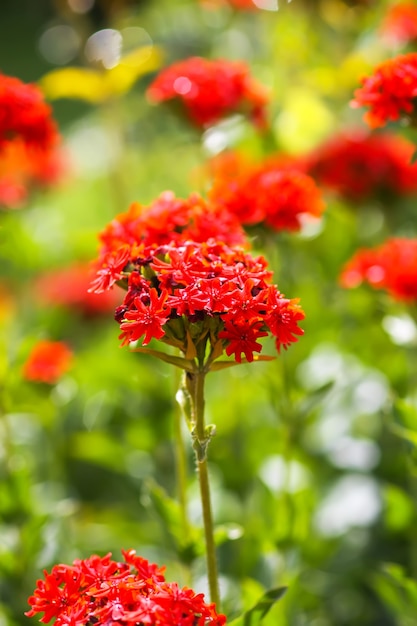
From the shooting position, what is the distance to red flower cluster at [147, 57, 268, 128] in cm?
140

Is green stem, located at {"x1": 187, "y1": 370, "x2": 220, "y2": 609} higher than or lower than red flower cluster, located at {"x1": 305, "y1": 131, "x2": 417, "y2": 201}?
lower

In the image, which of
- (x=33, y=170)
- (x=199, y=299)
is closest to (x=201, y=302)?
(x=199, y=299)

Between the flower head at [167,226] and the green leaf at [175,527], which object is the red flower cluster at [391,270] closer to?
the flower head at [167,226]

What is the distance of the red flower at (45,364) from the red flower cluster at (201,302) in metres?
0.68

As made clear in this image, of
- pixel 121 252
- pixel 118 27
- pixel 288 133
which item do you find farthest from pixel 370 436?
pixel 118 27

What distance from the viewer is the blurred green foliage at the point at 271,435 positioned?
4.10 feet

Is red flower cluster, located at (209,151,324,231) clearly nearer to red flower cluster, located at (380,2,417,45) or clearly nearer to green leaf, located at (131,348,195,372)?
green leaf, located at (131,348,195,372)

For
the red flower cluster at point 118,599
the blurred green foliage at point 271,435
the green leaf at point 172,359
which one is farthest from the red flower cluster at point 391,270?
the red flower cluster at point 118,599

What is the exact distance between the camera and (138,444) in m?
1.67

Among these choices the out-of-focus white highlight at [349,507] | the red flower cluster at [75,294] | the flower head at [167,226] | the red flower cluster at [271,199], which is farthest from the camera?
the red flower cluster at [75,294]

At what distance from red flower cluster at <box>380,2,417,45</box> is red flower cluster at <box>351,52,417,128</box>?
68cm

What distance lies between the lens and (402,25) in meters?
1.64

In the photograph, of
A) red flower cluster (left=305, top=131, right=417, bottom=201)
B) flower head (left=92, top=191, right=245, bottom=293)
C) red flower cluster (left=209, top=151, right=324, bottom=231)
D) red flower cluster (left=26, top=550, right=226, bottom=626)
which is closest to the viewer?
red flower cluster (left=26, top=550, right=226, bottom=626)

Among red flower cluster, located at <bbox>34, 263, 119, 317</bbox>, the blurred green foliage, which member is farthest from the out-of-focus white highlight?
red flower cluster, located at <bbox>34, 263, 119, 317</bbox>
